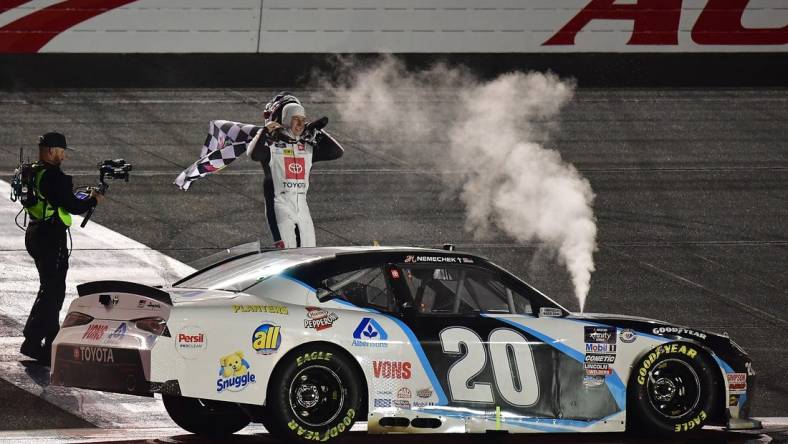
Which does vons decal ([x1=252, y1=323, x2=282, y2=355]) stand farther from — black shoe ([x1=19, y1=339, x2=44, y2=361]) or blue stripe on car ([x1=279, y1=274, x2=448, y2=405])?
black shoe ([x1=19, y1=339, x2=44, y2=361])

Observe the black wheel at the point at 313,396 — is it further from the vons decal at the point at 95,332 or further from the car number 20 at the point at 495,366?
the vons decal at the point at 95,332

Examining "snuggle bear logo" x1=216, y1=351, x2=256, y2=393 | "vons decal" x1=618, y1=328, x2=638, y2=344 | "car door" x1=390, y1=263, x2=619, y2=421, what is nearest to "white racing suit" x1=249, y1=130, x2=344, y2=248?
"car door" x1=390, y1=263, x2=619, y2=421

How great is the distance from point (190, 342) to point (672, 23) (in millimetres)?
14317

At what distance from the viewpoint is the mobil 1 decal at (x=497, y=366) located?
7828 mm

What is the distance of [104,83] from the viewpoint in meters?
19.0

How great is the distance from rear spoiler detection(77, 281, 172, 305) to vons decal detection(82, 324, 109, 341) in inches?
7.9

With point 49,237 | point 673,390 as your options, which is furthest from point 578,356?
point 49,237

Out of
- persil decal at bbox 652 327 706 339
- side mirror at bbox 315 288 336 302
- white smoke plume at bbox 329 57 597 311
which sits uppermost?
white smoke plume at bbox 329 57 597 311

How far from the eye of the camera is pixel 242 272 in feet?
26.5

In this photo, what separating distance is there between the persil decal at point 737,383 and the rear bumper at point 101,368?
3436 millimetres

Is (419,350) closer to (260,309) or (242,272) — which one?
(260,309)

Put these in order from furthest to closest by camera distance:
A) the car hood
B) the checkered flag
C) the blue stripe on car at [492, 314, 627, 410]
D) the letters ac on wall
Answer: the letters ac on wall < the checkered flag < the car hood < the blue stripe on car at [492, 314, 627, 410]

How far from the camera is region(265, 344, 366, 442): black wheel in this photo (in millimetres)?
7355

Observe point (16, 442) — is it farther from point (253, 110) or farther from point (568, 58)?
point (568, 58)
